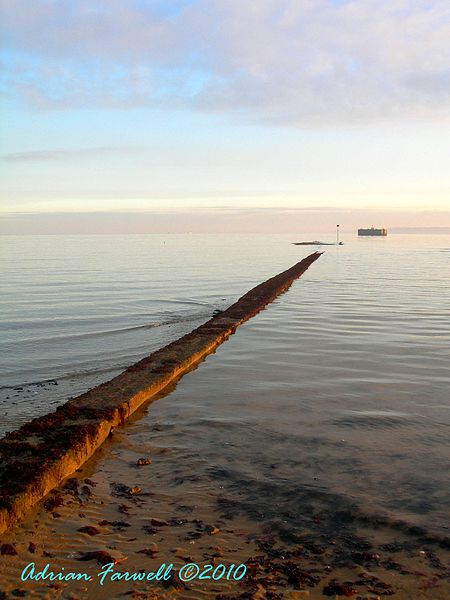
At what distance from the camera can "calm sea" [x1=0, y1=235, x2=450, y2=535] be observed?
16.5 ft

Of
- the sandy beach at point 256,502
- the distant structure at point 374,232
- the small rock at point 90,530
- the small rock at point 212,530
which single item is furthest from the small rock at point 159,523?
the distant structure at point 374,232

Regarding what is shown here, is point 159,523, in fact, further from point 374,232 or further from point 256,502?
point 374,232

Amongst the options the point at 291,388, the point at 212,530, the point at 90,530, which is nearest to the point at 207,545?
the point at 212,530

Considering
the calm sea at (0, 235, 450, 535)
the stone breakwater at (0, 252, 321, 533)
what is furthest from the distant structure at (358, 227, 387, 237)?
the stone breakwater at (0, 252, 321, 533)

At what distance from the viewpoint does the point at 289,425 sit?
21.6 feet

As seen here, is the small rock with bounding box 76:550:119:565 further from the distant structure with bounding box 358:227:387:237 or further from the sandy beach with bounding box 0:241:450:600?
the distant structure with bounding box 358:227:387:237

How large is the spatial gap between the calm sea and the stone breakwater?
38cm

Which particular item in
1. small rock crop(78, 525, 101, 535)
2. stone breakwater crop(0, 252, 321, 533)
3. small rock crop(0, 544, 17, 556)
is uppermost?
stone breakwater crop(0, 252, 321, 533)

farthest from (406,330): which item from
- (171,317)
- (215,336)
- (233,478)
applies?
(233,478)

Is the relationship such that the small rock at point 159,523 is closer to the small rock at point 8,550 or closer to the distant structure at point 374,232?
the small rock at point 8,550

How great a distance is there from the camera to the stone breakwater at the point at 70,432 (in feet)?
14.7

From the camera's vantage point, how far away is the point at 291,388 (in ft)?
27.1

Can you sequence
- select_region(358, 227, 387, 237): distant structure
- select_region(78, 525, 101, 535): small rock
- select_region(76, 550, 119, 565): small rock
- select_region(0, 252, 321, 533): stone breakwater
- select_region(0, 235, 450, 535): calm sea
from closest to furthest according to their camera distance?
select_region(76, 550, 119, 565): small rock
select_region(78, 525, 101, 535): small rock
select_region(0, 252, 321, 533): stone breakwater
select_region(0, 235, 450, 535): calm sea
select_region(358, 227, 387, 237): distant structure

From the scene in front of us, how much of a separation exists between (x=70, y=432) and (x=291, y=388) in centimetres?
348
